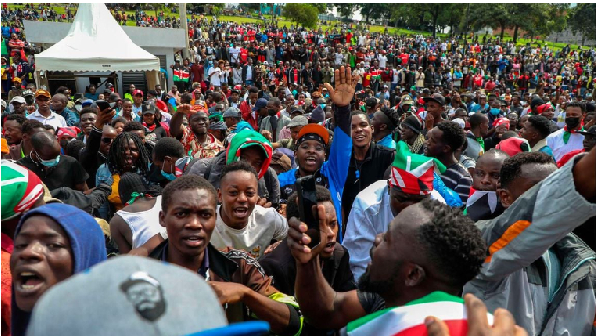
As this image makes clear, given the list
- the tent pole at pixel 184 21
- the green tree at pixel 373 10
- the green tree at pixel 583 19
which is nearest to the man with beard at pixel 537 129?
the tent pole at pixel 184 21

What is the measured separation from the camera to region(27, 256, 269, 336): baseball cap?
2.53ft

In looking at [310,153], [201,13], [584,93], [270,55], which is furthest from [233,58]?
[201,13]

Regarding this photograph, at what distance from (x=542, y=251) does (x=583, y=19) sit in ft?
219

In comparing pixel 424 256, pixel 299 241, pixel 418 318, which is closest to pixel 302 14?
pixel 299 241

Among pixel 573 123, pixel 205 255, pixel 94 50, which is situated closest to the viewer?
pixel 205 255

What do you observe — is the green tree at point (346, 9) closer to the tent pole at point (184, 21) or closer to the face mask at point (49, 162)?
the tent pole at point (184, 21)

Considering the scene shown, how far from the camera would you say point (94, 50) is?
518 inches

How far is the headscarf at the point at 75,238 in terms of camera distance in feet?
5.12

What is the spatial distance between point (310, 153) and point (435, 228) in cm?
259

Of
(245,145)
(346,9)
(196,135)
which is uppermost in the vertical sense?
(346,9)

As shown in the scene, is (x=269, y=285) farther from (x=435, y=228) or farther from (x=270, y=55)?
(x=270, y=55)

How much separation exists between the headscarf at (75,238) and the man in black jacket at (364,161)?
2.63 meters

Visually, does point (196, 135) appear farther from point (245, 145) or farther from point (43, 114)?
point (43, 114)

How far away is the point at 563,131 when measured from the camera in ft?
21.7
